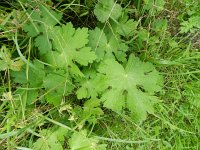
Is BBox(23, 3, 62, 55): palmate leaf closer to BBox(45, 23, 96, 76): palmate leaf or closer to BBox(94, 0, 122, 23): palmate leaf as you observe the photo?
BBox(45, 23, 96, 76): palmate leaf

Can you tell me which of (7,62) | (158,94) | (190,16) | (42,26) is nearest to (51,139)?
(7,62)

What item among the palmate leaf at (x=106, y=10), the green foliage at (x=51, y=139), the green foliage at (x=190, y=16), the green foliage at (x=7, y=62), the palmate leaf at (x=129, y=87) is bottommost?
the green foliage at (x=51, y=139)

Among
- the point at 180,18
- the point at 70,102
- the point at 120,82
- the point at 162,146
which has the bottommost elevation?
the point at 162,146

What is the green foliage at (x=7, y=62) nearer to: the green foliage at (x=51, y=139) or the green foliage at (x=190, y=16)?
the green foliage at (x=51, y=139)

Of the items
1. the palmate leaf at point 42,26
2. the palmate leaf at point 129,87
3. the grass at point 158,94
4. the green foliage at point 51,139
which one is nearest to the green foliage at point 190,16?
the grass at point 158,94

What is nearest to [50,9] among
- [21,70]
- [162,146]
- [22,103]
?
[21,70]

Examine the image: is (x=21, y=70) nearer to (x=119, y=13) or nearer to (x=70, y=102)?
(x=70, y=102)
